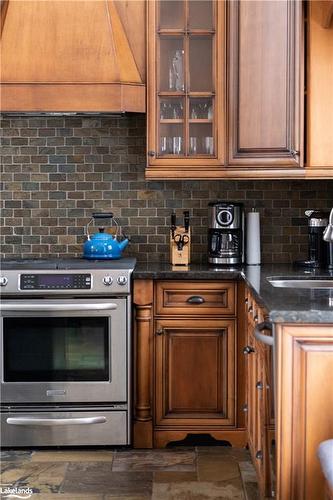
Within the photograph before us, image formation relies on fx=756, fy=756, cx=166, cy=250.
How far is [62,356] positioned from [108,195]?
105cm

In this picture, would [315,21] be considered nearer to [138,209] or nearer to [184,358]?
[138,209]

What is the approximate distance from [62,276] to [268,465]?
146 centimetres

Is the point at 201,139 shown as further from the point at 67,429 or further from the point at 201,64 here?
the point at 67,429

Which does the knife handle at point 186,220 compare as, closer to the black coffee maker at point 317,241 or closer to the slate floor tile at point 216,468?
the black coffee maker at point 317,241

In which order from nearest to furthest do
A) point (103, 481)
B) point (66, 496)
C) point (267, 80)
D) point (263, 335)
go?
point (263, 335) < point (66, 496) < point (103, 481) < point (267, 80)

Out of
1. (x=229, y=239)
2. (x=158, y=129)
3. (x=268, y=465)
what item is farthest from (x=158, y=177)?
(x=268, y=465)

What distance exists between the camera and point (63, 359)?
3814 millimetres

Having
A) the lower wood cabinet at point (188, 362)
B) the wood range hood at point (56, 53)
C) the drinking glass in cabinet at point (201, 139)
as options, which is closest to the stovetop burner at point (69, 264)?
the lower wood cabinet at point (188, 362)

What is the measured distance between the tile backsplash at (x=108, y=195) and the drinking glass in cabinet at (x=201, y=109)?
17.5 inches

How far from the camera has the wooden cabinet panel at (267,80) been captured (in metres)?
3.89

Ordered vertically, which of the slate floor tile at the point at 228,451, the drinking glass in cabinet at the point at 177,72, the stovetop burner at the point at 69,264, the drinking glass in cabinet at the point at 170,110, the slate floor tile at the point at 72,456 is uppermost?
the drinking glass in cabinet at the point at 177,72

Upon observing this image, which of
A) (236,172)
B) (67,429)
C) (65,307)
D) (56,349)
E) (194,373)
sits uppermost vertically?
(236,172)

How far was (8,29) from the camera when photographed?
3932 millimetres
